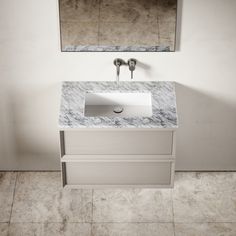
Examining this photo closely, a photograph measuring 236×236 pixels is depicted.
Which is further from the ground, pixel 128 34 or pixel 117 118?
pixel 128 34

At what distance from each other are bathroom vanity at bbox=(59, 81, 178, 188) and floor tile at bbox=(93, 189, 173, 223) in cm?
14

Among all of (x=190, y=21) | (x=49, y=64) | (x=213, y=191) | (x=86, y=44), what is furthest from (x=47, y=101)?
(x=213, y=191)

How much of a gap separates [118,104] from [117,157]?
0.44 m

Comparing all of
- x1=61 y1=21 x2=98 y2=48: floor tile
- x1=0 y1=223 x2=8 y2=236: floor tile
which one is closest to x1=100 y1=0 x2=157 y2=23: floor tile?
x1=61 y1=21 x2=98 y2=48: floor tile

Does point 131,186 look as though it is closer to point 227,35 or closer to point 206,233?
point 206,233

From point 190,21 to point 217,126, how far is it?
935 millimetres

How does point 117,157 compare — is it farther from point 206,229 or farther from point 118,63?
point 206,229

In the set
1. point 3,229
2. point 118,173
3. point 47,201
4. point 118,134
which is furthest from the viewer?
point 47,201

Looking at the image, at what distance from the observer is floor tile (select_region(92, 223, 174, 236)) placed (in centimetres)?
364

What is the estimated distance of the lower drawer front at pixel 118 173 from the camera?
3742 mm

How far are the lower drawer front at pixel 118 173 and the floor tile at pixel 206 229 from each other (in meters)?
0.37

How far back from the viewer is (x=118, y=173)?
150 inches

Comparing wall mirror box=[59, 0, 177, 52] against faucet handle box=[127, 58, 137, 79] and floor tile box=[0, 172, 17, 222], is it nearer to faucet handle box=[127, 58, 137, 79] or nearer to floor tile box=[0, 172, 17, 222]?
faucet handle box=[127, 58, 137, 79]

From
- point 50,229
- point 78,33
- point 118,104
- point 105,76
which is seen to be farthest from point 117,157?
point 78,33
